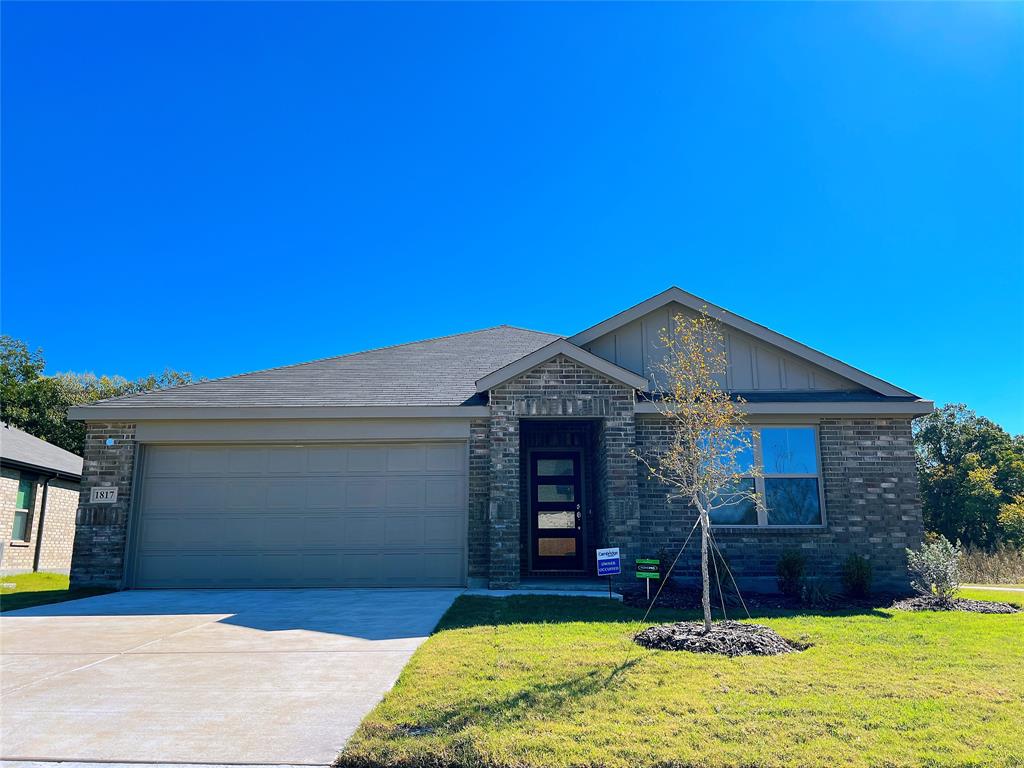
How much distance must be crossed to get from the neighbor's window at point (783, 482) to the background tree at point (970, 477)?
15.8 m

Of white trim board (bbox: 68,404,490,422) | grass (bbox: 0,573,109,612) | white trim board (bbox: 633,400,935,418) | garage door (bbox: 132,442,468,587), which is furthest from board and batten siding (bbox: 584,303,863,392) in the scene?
grass (bbox: 0,573,109,612)

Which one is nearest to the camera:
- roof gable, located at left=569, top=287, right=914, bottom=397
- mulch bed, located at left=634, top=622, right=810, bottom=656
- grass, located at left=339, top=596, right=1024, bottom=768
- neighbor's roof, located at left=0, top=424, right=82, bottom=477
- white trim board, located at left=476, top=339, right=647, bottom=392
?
grass, located at left=339, top=596, right=1024, bottom=768

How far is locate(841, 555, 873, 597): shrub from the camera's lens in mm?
10703

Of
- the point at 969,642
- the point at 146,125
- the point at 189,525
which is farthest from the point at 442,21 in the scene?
the point at 969,642

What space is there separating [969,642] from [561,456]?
780 cm

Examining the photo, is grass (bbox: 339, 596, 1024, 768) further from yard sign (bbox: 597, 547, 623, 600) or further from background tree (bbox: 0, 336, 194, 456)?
background tree (bbox: 0, 336, 194, 456)

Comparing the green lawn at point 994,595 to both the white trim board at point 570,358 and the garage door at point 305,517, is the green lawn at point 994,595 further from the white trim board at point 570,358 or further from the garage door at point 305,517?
the garage door at point 305,517

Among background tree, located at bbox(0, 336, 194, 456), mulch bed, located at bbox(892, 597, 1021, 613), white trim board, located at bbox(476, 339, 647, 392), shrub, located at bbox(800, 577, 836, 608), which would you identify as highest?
Answer: background tree, located at bbox(0, 336, 194, 456)

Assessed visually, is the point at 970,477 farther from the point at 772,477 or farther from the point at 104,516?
the point at 104,516

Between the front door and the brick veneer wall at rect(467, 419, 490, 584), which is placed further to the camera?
the front door

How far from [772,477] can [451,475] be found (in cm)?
551

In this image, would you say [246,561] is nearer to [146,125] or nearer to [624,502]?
[624,502]

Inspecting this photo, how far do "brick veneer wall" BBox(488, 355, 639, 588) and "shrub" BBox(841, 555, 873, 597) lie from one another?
3.32 metres

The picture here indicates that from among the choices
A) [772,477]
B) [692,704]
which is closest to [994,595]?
[772,477]
